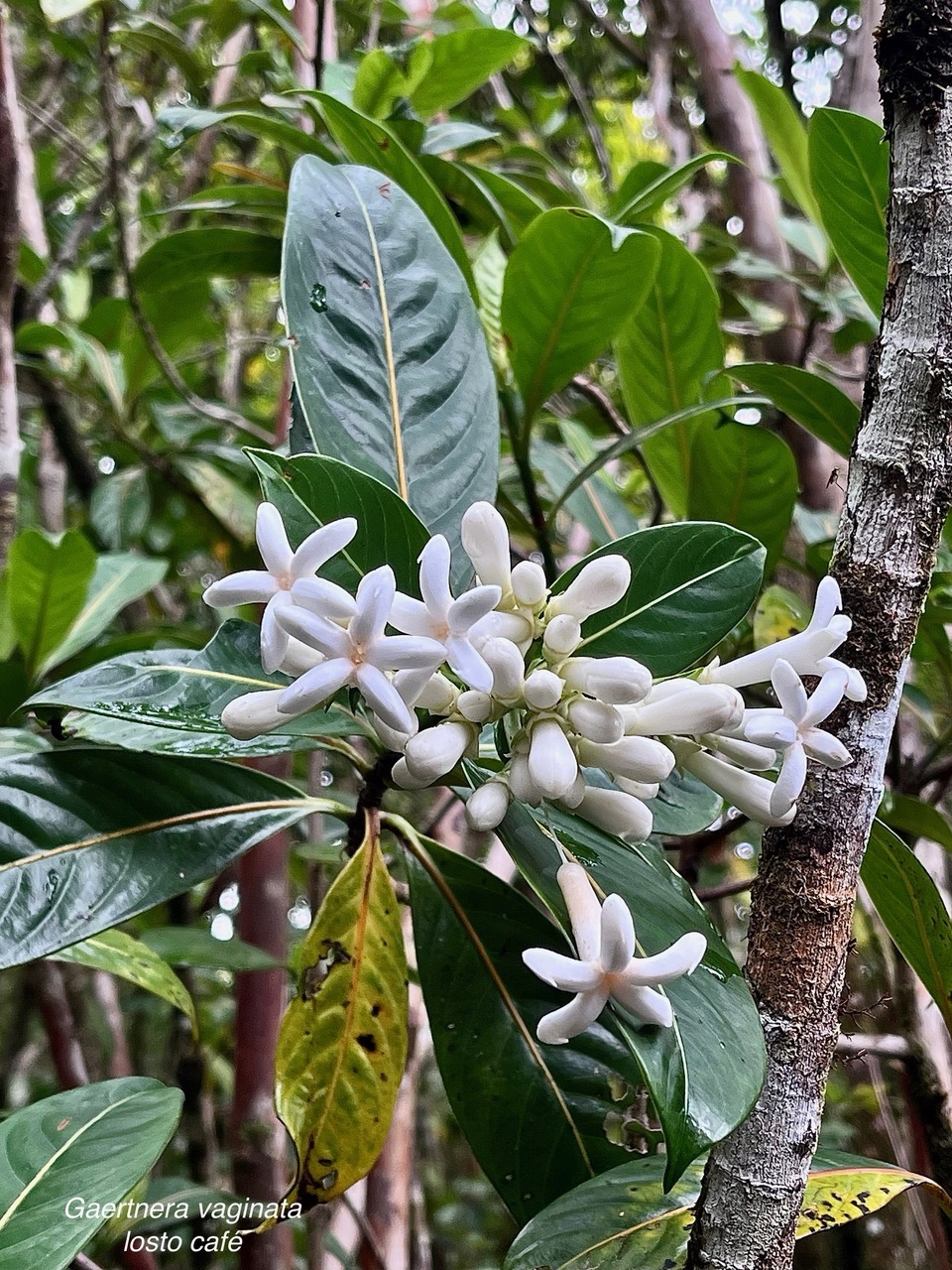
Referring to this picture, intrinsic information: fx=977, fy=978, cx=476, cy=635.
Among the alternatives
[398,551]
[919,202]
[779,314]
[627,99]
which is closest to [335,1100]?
[398,551]

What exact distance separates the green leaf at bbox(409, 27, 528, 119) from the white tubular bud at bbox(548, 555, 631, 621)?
1009mm

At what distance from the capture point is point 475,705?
57cm

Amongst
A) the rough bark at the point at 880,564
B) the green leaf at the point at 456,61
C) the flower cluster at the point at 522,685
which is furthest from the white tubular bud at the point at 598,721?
the green leaf at the point at 456,61

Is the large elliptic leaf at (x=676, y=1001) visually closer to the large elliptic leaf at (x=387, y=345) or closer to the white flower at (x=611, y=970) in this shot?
the white flower at (x=611, y=970)

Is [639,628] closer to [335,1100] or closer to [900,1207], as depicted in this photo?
[335,1100]

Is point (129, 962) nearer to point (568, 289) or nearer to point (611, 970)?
point (611, 970)

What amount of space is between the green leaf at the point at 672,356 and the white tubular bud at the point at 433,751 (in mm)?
588

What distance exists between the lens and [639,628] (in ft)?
1.95

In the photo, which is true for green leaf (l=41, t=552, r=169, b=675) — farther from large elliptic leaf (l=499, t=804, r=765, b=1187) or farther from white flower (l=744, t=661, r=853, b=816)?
white flower (l=744, t=661, r=853, b=816)

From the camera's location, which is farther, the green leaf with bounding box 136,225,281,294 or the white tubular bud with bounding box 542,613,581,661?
the green leaf with bounding box 136,225,281,294

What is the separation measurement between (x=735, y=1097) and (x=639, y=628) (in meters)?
0.26

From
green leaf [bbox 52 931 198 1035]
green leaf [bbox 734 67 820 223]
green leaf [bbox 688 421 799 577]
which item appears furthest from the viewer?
green leaf [bbox 734 67 820 223]

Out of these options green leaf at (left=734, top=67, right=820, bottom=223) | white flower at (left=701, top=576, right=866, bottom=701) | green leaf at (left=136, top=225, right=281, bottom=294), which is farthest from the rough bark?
green leaf at (left=734, top=67, right=820, bottom=223)

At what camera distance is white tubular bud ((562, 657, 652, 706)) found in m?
0.52
